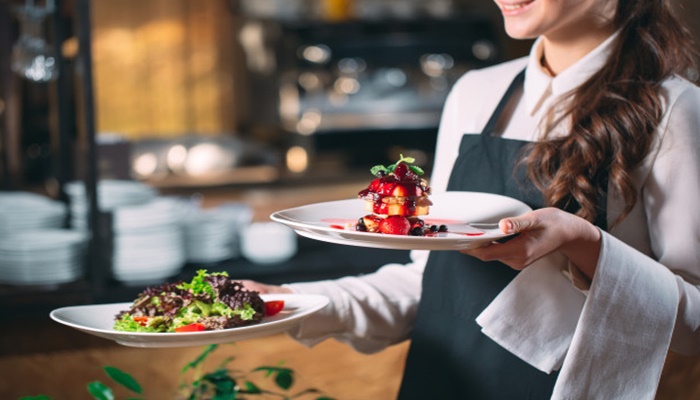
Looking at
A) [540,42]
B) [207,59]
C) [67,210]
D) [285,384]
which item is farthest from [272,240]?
[207,59]

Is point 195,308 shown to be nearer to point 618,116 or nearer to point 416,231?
point 416,231

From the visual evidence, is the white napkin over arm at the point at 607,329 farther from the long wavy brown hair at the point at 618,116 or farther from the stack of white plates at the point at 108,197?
the stack of white plates at the point at 108,197

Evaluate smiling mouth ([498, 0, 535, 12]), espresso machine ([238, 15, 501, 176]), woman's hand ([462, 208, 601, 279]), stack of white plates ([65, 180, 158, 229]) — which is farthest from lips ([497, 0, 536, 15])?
espresso machine ([238, 15, 501, 176])

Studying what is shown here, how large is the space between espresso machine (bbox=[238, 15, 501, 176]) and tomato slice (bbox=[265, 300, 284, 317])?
4328 mm

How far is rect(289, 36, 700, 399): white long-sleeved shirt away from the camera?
52.2 inches

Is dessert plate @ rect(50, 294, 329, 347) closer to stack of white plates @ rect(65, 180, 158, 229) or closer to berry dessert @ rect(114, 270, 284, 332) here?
berry dessert @ rect(114, 270, 284, 332)

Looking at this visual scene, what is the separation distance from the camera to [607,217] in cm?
145

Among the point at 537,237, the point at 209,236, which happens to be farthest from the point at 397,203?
the point at 209,236

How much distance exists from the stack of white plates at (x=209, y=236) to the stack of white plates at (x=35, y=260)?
1.23 ft

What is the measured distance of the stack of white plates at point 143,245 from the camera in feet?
8.14

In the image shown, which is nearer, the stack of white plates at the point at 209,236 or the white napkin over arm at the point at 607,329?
the white napkin over arm at the point at 607,329

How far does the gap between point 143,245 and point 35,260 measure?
29 cm

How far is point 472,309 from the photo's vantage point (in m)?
1.59

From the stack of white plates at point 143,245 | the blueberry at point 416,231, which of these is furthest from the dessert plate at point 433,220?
the stack of white plates at point 143,245
